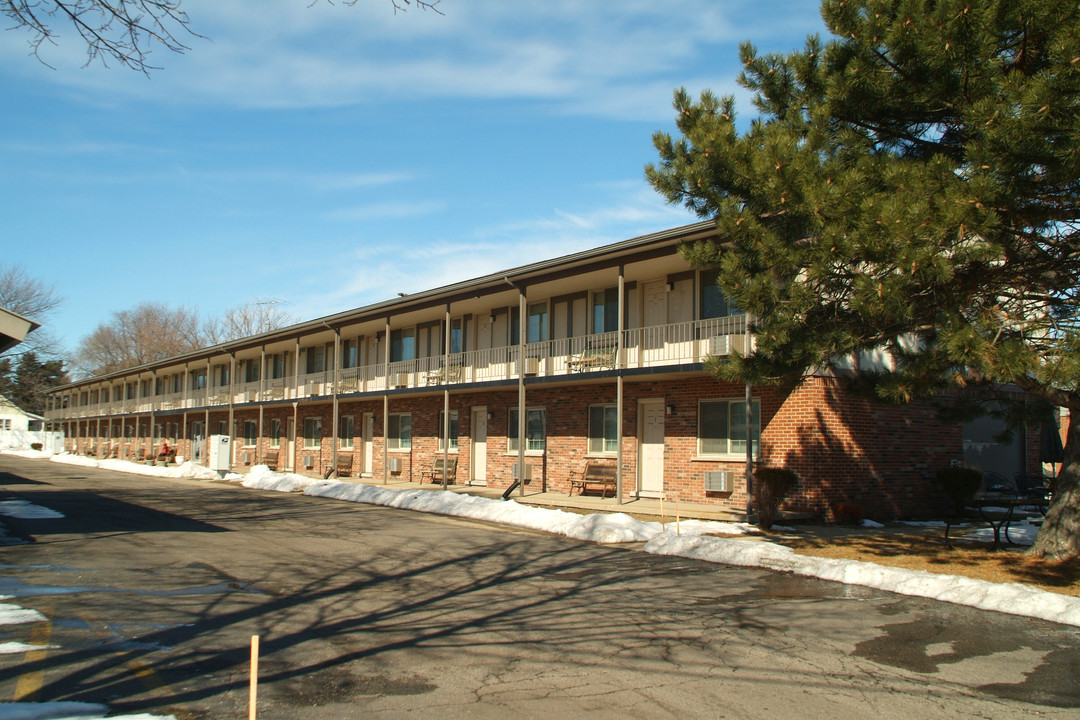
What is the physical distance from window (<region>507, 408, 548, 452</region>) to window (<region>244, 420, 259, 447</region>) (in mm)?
19880

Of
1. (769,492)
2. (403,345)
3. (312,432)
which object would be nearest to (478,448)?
(403,345)

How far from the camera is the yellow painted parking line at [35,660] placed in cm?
527

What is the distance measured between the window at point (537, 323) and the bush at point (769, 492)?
32.0 ft

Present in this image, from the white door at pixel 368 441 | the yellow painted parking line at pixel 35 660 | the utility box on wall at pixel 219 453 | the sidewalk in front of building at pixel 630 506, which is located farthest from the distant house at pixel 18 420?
the yellow painted parking line at pixel 35 660

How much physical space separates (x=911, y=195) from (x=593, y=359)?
40.8 ft

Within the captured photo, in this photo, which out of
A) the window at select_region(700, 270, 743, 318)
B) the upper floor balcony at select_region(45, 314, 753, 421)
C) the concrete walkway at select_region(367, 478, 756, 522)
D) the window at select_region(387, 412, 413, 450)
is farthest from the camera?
the window at select_region(387, 412, 413, 450)

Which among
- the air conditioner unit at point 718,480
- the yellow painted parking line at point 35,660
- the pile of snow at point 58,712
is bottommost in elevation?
the yellow painted parking line at point 35,660

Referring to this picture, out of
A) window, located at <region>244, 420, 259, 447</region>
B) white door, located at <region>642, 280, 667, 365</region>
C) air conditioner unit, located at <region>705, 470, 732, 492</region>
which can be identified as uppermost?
white door, located at <region>642, 280, 667, 365</region>

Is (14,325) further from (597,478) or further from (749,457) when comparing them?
(597,478)

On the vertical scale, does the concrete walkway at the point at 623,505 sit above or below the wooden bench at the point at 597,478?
below

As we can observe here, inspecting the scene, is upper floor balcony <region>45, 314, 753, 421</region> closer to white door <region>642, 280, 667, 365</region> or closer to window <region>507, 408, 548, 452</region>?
white door <region>642, 280, 667, 365</region>

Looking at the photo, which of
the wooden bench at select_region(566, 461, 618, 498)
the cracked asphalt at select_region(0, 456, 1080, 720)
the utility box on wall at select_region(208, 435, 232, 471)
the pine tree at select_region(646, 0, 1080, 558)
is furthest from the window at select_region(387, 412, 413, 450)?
the pine tree at select_region(646, 0, 1080, 558)

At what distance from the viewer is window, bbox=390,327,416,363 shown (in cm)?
2960

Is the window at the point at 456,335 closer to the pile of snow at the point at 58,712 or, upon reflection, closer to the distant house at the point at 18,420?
the pile of snow at the point at 58,712
